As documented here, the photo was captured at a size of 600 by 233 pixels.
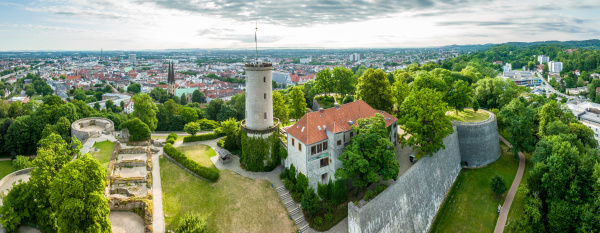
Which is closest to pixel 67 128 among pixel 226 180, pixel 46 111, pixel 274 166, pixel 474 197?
pixel 46 111

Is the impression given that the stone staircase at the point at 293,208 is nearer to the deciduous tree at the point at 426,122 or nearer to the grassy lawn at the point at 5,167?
the deciduous tree at the point at 426,122

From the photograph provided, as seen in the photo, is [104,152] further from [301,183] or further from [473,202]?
[473,202]

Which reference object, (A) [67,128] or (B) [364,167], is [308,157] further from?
(A) [67,128]

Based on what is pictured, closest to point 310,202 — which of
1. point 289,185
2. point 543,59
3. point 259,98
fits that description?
point 289,185

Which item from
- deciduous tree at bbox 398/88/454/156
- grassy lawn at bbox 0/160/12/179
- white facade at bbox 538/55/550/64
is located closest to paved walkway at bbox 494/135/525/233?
deciduous tree at bbox 398/88/454/156

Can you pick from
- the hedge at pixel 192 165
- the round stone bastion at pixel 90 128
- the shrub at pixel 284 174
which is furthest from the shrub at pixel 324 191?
the round stone bastion at pixel 90 128

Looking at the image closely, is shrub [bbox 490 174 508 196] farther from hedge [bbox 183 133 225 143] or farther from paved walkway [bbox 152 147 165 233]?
hedge [bbox 183 133 225 143]
